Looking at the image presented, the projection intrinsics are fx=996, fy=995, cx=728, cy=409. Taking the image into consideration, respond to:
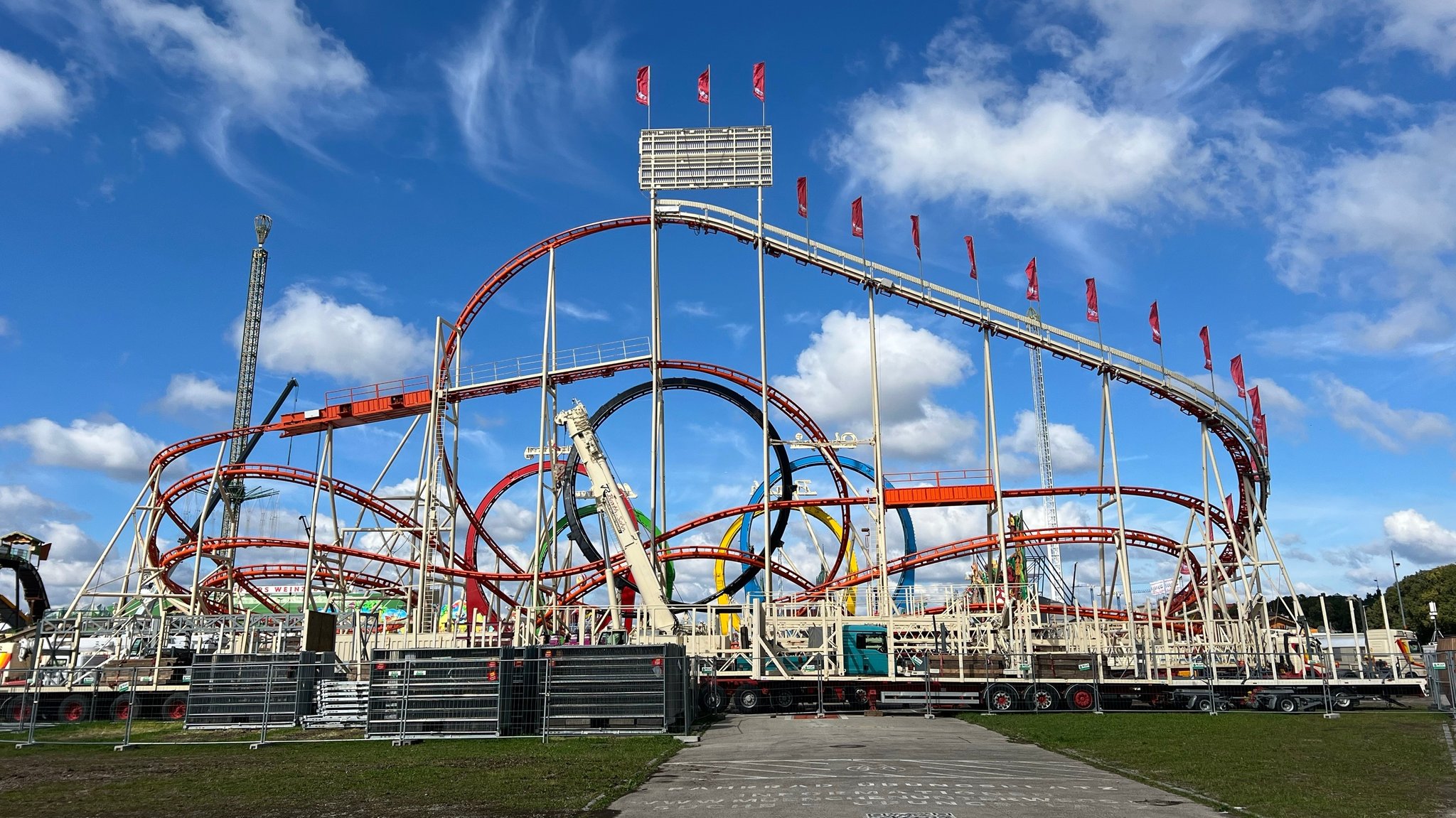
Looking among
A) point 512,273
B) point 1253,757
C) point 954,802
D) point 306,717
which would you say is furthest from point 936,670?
point 512,273

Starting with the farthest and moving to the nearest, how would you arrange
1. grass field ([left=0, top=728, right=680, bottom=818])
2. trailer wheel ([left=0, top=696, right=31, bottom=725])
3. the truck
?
the truck → trailer wheel ([left=0, top=696, right=31, bottom=725]) → grass field ([left=0, top=728, right=680, bottom=818])

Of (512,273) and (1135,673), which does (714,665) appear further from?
(512,273)

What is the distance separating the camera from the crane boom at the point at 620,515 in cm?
2794

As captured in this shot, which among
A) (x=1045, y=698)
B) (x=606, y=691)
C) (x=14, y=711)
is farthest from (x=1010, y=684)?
(x=14, y=711)

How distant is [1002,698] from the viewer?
23688 mm

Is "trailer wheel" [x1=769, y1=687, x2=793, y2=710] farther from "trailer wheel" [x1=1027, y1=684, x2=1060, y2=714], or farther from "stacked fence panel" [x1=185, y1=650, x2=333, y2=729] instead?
"stacked fence panel" [x1=185, y1=650, x2=333, y2=729]

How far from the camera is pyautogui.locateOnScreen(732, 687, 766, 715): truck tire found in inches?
985

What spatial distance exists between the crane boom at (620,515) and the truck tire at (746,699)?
10.3 feet

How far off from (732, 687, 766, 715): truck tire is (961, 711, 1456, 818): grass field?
5677 millimetres

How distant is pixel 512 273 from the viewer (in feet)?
125

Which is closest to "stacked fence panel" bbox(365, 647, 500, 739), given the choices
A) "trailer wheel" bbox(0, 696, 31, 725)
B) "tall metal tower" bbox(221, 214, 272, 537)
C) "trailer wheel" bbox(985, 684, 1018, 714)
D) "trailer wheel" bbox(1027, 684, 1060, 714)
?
"trailer wheel" bbox(0, 696, 31, 725)

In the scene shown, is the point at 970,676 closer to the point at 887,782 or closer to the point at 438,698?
the point at 438,698

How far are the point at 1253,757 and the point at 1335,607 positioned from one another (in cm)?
9962

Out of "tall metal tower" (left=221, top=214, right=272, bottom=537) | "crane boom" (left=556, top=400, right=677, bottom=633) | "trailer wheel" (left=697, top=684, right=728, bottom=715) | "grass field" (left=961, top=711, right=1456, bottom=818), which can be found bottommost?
"grass field" (left=961, top=711, right=1456, bottom=818)
